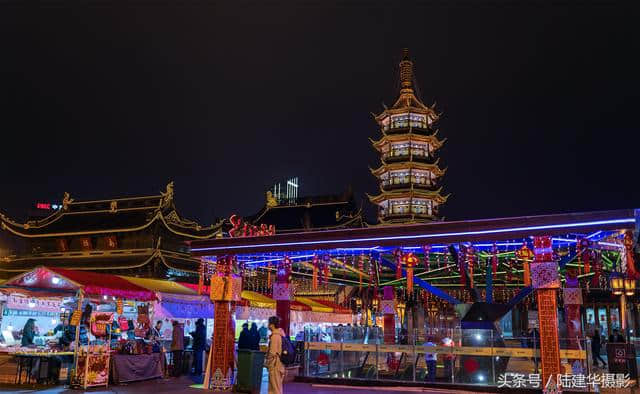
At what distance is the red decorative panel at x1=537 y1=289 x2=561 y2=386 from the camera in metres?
12.0

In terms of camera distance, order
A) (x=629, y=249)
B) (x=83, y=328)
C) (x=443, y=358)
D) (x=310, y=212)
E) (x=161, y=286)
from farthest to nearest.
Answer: (x=310, y=212), (x=161, y=286), (x=83, y=328), (x=443, y=358), (x=629, y=249)

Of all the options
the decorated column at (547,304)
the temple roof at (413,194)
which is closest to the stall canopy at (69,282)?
the decorated column at (547,304)

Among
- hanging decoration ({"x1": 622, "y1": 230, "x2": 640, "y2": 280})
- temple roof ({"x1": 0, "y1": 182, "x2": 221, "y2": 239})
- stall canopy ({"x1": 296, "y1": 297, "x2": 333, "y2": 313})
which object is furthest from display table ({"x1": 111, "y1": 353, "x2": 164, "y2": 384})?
temple roof ({"x1": 0, "y1": 182, "x2": 221, "y2": 239})

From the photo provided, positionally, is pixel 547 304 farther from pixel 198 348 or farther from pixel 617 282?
pixel 198 348

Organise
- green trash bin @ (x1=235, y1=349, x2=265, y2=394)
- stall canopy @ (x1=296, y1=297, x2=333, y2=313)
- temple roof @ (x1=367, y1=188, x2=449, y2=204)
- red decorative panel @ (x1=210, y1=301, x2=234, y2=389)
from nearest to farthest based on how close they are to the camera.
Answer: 1. green trash bin @ (x1=235, y1=349, x2=265, y2=394)
2. red decorative panel @ (x1=210, y1=301, x2=234, y2=389)
3. stall canopy @ (x1=296, y1=297, x2=333, y2=313)
4. temple roof @ (x1=367, y1=188, x2=449, y2=204)

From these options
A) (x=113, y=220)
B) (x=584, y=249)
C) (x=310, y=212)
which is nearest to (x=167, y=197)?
(x=113, y=220)

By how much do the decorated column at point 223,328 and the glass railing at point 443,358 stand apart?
229cm

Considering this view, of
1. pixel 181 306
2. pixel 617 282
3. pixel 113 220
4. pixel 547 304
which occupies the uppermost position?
pixel 113 220

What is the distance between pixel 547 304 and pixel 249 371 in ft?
22.9

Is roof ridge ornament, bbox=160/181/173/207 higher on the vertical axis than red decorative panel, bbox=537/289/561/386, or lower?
higher

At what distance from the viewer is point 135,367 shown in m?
15.4

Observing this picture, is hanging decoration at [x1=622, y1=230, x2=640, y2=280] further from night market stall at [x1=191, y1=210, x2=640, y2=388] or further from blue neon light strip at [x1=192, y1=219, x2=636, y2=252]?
blue neon light strip at [x1=192, y1=219, x2=636, y2=252]

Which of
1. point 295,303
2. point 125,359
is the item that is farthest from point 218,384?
point 295,303

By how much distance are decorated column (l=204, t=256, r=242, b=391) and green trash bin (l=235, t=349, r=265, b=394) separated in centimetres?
81
